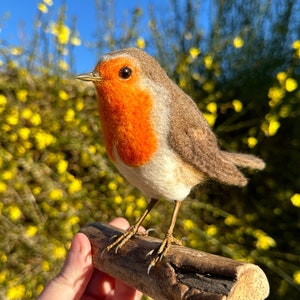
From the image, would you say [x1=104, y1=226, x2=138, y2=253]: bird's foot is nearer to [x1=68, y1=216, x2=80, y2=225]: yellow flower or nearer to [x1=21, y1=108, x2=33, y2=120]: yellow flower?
[x1=68, y1=216, x2=80, y2=225]: yellow flower

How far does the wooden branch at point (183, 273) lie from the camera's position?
70cm

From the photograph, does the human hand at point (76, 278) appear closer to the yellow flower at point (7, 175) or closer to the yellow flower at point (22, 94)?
the yellow flower at point (7, 175)

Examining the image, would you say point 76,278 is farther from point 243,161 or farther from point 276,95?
point 276,95

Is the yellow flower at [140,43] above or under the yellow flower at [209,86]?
above

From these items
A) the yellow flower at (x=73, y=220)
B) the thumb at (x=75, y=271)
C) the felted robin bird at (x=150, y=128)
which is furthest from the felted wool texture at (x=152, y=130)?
the yellow flower at (x=73, y=220)

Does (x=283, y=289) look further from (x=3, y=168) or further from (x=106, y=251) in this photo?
(x=3, y=168)

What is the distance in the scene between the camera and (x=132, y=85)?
2.72 feet

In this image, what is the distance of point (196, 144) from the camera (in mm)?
917

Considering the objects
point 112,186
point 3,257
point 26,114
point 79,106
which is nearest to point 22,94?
point 26,114

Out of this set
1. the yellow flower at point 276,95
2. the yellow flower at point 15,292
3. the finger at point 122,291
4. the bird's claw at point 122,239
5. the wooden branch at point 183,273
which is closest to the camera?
the wooden branch at point 183,273

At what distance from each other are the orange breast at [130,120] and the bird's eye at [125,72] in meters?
0.02

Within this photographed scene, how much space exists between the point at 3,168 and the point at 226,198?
1162 millimetres

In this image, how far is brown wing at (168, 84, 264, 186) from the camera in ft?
2.90

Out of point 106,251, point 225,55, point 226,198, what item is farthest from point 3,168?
point 225,55
